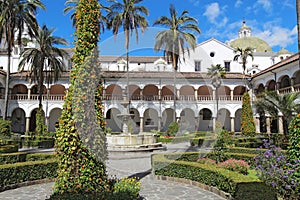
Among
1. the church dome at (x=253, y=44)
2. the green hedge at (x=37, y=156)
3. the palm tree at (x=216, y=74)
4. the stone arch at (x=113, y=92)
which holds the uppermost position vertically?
the church dome at (x=253, y=44)

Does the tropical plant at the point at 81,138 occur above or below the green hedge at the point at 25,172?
above

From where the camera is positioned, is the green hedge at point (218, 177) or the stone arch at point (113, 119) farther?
the stone arch at point (113, 119)

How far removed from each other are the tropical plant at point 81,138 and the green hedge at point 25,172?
3467mm

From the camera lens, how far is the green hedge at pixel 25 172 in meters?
8.18

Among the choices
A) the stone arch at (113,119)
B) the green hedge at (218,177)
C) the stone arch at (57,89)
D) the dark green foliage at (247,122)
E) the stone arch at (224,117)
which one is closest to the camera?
the green hedge at (218,177)

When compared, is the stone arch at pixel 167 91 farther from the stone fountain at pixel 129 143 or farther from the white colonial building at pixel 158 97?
the stone fountain at pixel 129 143

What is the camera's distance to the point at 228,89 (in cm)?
3884

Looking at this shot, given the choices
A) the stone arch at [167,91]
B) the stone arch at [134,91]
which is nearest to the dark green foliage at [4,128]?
the stone arch at [134,91]

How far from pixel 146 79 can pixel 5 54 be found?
23153mm

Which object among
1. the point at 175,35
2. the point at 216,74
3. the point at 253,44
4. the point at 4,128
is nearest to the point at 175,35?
the point at 175,35

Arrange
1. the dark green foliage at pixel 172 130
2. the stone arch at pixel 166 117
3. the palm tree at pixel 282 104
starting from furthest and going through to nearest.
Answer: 1. the stone arch at pixel 166 117
2. the dark green foliage at pixel 172 130
3. the palm tree at pixel 282 104

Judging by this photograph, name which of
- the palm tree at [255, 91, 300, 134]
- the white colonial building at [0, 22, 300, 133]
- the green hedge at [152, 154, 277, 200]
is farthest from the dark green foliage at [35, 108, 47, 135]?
the palm tree at [255, 91, 300, 134]

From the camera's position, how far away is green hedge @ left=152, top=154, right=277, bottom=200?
5.46 m

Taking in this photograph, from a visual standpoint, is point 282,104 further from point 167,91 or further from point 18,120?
point 18,120
